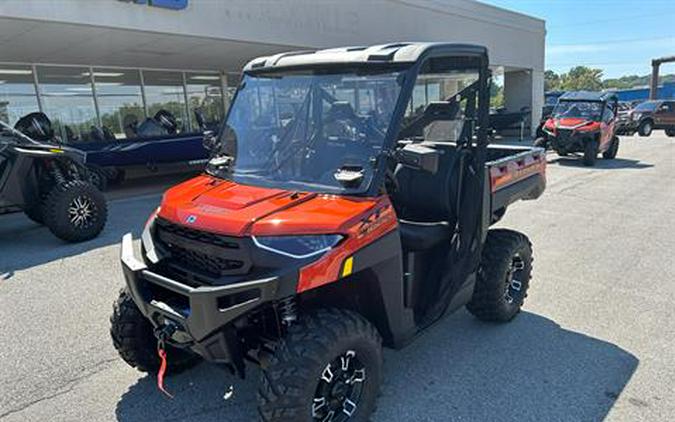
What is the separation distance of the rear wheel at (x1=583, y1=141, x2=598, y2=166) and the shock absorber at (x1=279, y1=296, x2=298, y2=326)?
512 inches

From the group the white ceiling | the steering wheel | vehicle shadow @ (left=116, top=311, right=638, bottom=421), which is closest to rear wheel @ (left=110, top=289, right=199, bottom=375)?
vehicle shadow @ (left=116, top=311, right=638, bottom=421)

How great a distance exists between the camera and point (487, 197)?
3404 millimetres

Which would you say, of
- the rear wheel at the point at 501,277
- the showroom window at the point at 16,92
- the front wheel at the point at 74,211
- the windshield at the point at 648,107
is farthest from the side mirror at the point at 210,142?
the windshield at the point at 648,107

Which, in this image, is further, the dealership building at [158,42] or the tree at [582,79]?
the tree at [582,79]

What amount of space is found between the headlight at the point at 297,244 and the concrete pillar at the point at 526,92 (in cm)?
2399

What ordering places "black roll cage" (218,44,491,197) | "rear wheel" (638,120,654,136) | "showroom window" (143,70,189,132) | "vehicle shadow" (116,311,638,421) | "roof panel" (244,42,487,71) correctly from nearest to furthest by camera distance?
"black roll cage" (218,44,491,197) → "roof panel" (244,42,487,71) → "vehicle shadow" (116,311,638,421) → "showroom window" (143,70,189,132) → "rear wheel" (638,120,654,136)

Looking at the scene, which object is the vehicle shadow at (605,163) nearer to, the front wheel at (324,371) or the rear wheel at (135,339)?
the front wheel at (324,371)

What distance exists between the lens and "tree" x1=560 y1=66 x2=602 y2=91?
87.0 meters

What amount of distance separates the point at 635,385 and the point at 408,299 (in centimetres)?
152

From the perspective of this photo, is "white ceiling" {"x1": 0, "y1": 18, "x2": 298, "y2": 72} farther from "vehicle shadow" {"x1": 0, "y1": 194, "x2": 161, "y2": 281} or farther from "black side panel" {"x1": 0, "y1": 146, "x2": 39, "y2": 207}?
"vehicle shadow" {"x1": 0, "y1": 194, "x2": 161, "y2": 281}

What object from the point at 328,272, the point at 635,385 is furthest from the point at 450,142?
the point at 635,385

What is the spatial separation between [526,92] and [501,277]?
78.4ft

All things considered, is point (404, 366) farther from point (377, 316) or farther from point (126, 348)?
point (126, 348)

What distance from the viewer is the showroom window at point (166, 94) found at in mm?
14633
